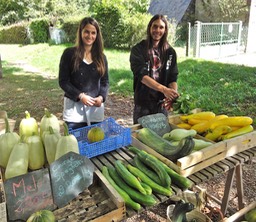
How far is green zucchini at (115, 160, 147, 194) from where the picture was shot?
1.61 m

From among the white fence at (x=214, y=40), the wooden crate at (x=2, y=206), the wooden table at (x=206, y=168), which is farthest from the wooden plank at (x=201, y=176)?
the white fence at (x=214, y=40)

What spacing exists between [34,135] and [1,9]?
29821mm

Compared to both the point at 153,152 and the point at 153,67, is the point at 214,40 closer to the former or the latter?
the point at 153,67

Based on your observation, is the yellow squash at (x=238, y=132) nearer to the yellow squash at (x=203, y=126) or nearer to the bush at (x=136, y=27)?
the yellow squash at (x=203, y=126)

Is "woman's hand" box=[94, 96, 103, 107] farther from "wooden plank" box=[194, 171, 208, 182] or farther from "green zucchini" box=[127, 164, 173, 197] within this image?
"wooden plank" box=[194, 171, 208, 182]

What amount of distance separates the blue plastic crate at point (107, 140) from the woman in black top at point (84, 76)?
1.64 feet

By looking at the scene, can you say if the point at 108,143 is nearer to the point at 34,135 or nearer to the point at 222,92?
the point at 34,135

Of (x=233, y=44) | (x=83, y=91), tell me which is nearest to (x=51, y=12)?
(x=233, y=44)

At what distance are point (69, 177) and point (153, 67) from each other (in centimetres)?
174

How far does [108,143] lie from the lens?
6.89 ft

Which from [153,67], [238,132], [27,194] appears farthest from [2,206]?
[153,67]

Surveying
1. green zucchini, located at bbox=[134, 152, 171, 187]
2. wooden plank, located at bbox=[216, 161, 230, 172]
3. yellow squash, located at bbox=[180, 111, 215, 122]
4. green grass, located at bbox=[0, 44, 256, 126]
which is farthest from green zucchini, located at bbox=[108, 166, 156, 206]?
green grass, located at bbox=[0, 44, 256, 126]

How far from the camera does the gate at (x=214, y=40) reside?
37.8 ft

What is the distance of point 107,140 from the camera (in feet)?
6.85
